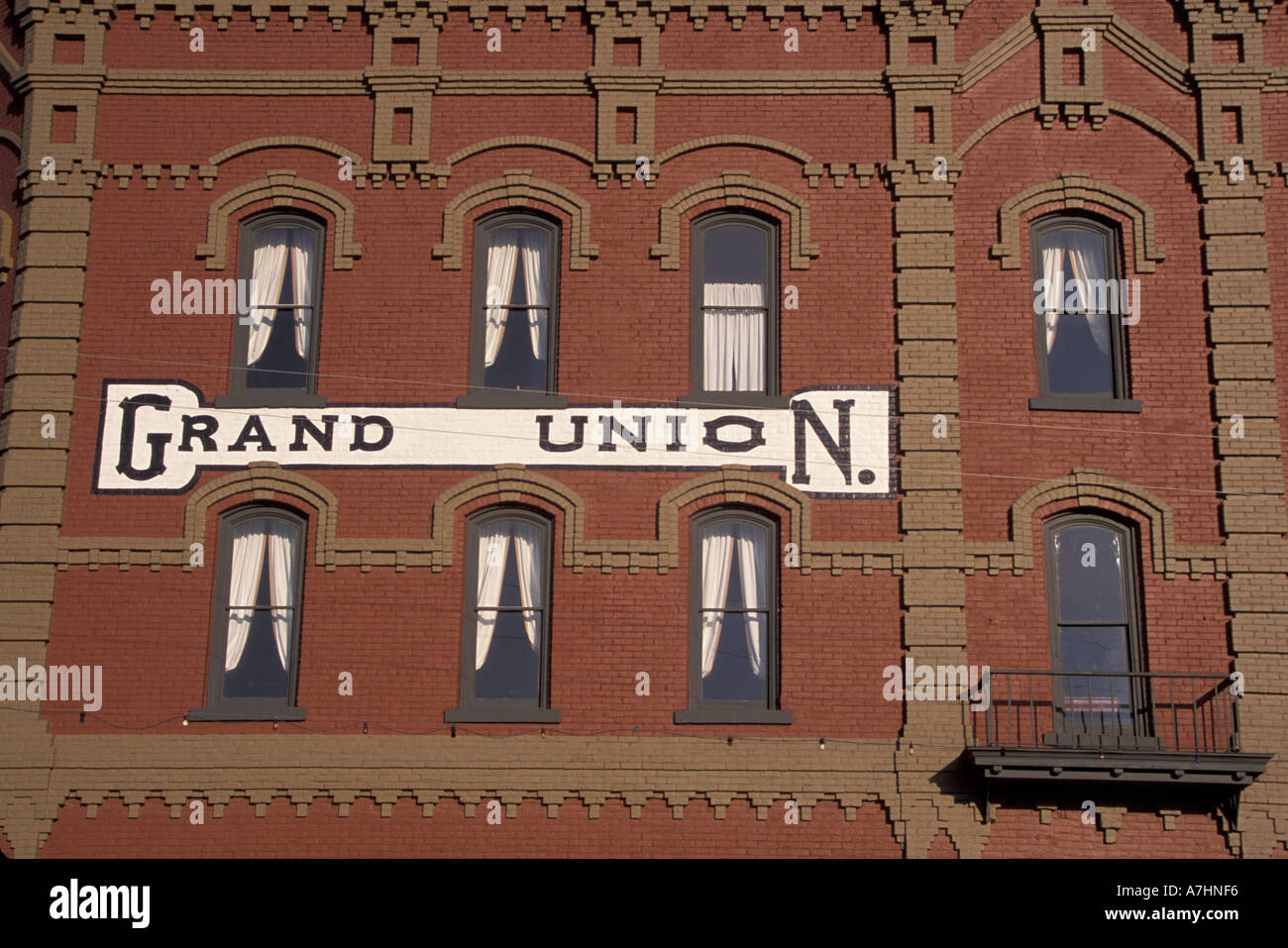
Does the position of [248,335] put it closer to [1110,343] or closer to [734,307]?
[734,307]

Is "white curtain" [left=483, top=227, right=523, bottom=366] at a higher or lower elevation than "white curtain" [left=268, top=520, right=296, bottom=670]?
higher

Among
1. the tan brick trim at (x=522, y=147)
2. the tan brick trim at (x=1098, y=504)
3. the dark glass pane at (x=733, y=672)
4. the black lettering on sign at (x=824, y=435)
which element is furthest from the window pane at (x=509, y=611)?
the tan brick trim at (x=1098, y=504)

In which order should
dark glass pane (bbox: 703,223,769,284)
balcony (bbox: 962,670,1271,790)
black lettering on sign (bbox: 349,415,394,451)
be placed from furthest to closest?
dark glass pane (bbox: 703,223,769,284) → black lettering on sign (bbox: 349,415,394,451) → balcony (bbox: 962,670,1271,790)

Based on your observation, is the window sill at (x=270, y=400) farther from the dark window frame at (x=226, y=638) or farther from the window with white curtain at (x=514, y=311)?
the window with white curtain at (x=514, y=311)

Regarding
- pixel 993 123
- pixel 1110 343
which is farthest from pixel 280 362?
pixel 1110 343

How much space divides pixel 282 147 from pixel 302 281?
4.83 ft

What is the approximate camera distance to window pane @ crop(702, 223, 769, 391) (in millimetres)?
16250

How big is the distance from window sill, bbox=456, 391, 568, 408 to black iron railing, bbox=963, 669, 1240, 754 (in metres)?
5.00

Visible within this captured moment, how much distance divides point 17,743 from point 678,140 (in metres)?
8.92

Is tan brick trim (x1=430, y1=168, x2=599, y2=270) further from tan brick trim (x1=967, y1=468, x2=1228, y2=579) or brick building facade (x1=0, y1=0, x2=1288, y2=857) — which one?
tan brick trim (x1=967, y1=468, x2=1228, y2=579)

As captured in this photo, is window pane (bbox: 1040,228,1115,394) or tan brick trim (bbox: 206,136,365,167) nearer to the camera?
window pane (bbox: 1040,228,1115,394)

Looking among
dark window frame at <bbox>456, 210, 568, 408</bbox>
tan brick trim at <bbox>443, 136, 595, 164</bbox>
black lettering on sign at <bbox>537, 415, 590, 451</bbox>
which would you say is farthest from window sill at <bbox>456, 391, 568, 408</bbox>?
tan brick trim at <bbox>443, 136, 595, 164</bbox>

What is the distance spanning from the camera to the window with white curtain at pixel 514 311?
53.2 feet

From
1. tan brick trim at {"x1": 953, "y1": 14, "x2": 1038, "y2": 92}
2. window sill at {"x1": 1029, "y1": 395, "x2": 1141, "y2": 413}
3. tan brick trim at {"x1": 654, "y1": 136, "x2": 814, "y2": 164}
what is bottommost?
window sill at {"x1": 1029, "y1": 395, "x2": 1141, "y2": 413}
